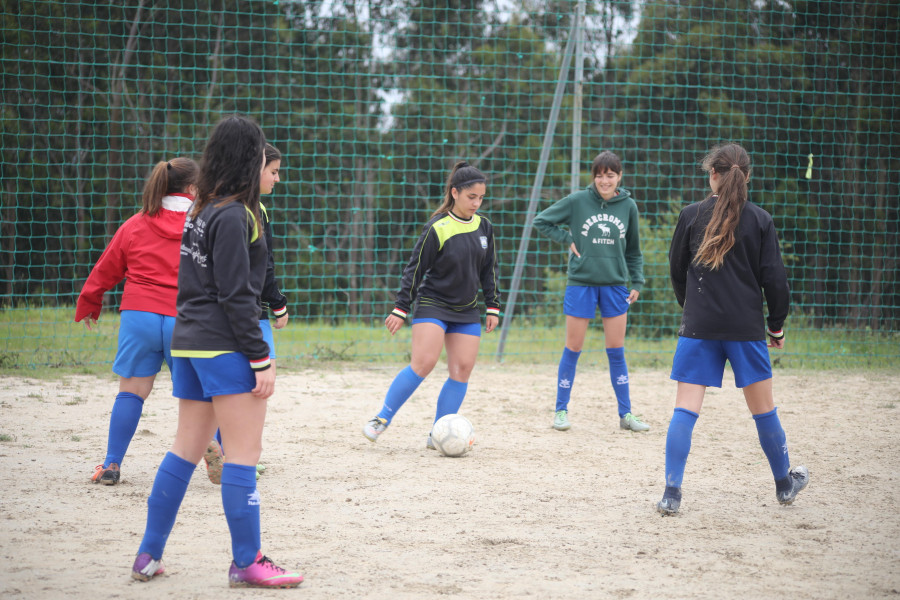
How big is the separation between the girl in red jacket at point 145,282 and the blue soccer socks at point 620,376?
3.11 metres

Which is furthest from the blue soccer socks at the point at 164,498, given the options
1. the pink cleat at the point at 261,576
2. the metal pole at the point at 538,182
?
the metal pole at the point at 538,182

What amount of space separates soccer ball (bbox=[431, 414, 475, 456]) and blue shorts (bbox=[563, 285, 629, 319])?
136cm

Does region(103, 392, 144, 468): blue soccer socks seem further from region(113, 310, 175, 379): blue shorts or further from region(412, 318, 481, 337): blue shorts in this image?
region(412, 318, 481, 337): blue shorts

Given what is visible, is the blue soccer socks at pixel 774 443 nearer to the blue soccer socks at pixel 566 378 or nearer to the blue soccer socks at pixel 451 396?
the blue soccer socks at pixel 451 396

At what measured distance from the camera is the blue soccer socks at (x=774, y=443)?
12.5 ft

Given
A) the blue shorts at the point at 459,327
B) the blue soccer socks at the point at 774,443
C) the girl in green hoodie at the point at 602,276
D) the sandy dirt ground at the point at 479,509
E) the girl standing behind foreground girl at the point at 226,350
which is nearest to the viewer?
the girl standing behind foreground girl at the point at 226,350

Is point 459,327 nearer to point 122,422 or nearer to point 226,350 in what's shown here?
point 122,422

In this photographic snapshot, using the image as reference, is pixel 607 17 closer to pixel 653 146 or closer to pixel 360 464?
pixel 653 146

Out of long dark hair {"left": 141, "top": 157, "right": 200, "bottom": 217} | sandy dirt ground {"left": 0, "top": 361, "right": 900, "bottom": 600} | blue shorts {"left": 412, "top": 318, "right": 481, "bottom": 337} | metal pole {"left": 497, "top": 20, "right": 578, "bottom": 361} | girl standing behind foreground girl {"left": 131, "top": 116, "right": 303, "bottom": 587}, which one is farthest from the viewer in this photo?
metal pole {"left": 497, "top": 20, "right": 578, "bottom": 361}

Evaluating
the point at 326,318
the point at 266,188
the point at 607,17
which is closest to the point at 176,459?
the point at 266,188

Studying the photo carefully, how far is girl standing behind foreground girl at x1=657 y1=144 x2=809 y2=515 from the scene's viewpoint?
144 inches

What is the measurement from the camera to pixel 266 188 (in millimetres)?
3967

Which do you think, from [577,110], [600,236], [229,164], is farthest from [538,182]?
[229,164]

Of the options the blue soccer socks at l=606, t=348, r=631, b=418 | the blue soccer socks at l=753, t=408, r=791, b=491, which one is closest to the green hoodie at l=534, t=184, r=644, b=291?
the blue soccer socks at l=606, t=348, r=631, b=418
